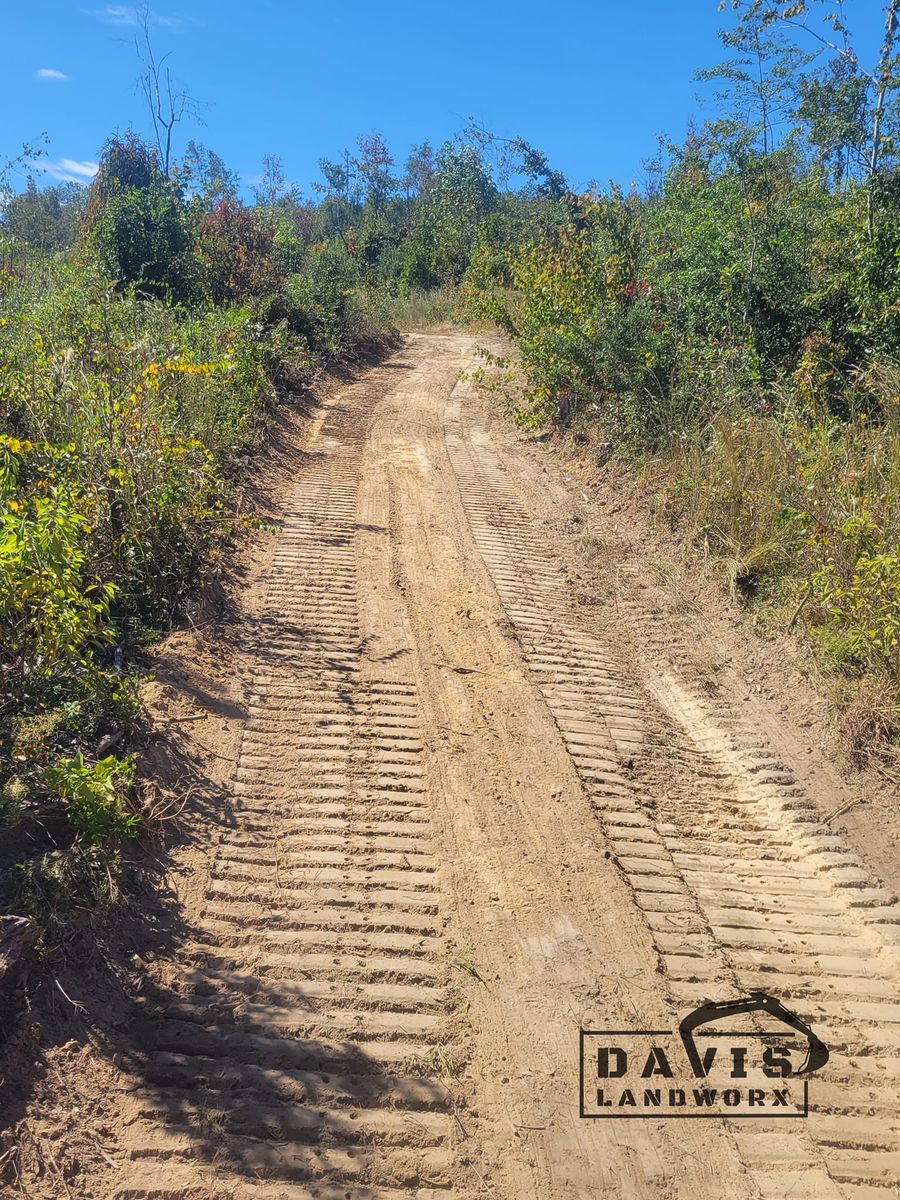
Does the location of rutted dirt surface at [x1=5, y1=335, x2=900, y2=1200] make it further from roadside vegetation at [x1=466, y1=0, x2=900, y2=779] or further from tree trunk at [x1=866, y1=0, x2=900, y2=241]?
tree trunk at [x1=866, y1=0, x2=900, y2=241]

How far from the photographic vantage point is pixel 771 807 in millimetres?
Result: 4242

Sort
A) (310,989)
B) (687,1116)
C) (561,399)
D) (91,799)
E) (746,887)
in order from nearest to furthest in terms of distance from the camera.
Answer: (687,1116)
(310,989)
(91,799)
(746,887)
(561,399)

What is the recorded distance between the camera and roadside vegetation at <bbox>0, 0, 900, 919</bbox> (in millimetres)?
3562

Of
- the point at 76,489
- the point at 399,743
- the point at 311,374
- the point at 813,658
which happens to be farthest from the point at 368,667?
the point at 311,374

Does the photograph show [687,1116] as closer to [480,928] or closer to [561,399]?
[480,928]

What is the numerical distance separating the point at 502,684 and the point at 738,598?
84.8 inches

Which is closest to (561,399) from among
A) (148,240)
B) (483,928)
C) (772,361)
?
(772,361)

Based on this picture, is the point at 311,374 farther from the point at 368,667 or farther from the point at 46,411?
the point at 368,667

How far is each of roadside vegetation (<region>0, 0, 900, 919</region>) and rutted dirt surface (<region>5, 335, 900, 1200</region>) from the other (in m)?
0.69

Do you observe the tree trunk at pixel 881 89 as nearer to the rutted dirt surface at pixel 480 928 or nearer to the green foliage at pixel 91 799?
the rutted dirt surface at pixel 480 928

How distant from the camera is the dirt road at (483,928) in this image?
2510 millimetres

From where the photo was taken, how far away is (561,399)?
10188 mm

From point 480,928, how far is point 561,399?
791 cm

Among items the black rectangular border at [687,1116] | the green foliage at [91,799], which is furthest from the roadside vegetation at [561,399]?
the black rectangular border at [687,1116]
